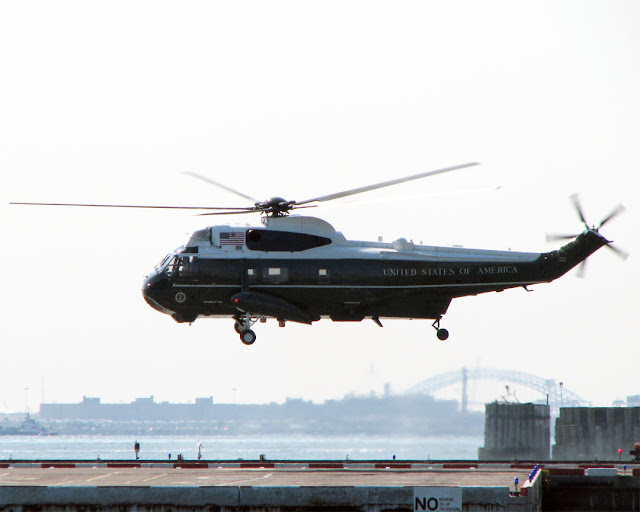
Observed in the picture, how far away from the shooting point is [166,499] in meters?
32.3

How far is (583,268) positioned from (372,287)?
8.96 m

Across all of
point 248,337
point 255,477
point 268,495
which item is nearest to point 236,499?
point 268,495

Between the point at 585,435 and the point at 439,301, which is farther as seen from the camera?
the point at 585,435

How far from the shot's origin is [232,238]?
1686 inches

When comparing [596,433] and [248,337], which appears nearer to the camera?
[248,337]

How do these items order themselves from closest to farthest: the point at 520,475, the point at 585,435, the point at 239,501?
the point at 239,501 < the point at 520,475 < the point at 585,435

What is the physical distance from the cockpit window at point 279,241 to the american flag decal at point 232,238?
29cm

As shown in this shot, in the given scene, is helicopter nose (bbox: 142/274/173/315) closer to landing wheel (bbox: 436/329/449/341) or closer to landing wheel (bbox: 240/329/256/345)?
landing wheel (bbox: 240/329/256/345)

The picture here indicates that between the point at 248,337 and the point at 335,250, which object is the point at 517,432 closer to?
the point at 335,250

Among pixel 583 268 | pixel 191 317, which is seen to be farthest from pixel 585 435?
pixel 191 317

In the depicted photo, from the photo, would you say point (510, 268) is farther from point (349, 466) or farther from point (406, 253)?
point (349, 466)

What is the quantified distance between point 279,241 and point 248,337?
418 centimetres

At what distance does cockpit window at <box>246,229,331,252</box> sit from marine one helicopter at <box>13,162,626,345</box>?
41mm

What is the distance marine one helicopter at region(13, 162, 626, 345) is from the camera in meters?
42.4
